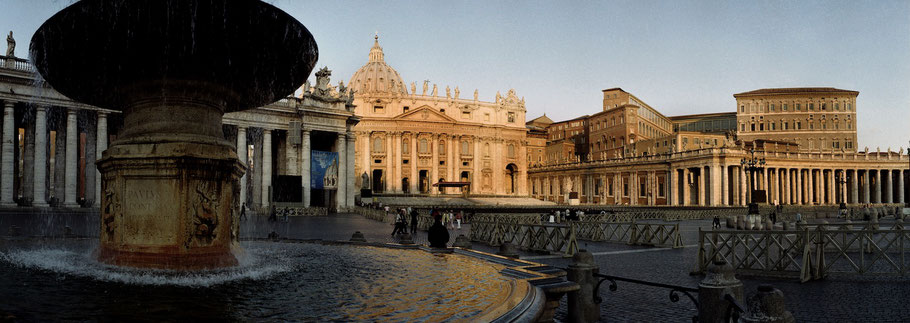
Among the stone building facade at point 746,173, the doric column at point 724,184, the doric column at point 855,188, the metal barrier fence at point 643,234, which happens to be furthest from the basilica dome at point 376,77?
the metal barrier fence at point 643,234

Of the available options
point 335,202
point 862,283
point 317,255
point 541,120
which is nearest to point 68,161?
point 335,202

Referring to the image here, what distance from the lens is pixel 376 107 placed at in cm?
7944

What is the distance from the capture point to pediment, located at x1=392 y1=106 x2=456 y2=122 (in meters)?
77.7

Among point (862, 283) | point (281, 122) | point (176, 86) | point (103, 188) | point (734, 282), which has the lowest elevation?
point (862, 283)

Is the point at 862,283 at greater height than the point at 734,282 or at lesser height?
lesser

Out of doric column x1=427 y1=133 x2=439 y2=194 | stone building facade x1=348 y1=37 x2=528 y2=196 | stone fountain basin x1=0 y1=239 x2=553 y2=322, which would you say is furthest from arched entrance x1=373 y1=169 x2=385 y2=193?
stone fountain basin x1=0 y1=239 x2=553 y2=322

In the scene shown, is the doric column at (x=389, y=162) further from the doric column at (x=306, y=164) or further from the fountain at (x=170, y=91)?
the fountain at (x=170, y=91)

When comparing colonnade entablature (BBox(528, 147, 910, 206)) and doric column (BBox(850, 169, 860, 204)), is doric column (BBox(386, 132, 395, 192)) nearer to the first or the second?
colonnade entablature (BBox(528, 147, 910, 206))

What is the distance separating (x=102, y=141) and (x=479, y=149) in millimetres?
54254

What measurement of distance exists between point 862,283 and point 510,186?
3153 inches

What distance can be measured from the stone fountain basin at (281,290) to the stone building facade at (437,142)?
6449cm

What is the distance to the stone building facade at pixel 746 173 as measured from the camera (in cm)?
5914

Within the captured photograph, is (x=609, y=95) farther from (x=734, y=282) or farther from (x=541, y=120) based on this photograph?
(x=734, y=282)

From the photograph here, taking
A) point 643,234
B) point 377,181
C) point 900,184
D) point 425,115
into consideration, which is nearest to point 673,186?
point 900,184
